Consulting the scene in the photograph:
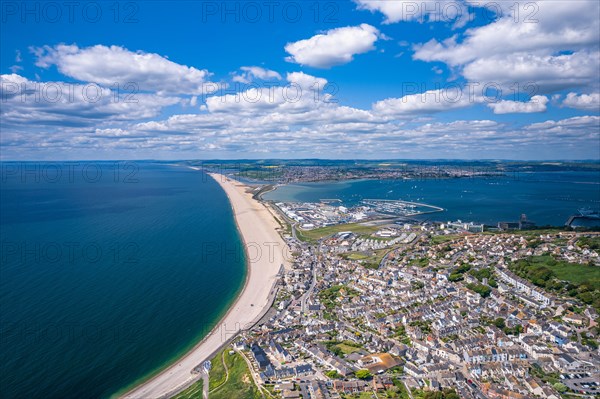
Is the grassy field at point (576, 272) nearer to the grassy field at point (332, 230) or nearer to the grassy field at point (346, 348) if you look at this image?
the grassy field at point (346, 348)

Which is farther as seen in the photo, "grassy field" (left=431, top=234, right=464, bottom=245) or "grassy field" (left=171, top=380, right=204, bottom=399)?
"grassy field" (left=431, top=234, right=464, bottom=245)

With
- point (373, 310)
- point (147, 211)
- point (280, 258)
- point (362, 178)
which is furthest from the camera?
point (362, 178)

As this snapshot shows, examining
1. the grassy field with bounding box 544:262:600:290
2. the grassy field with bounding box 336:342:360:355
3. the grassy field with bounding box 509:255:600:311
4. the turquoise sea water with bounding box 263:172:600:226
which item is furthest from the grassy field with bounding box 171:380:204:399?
the turquoise sea water with bounding box 263:172:600:226

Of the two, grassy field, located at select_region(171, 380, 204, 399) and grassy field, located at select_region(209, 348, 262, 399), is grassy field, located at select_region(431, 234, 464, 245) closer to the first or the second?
grassy field, located at select_region(209, 348, 262, 399)

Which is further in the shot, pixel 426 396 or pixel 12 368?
pixel 12 368

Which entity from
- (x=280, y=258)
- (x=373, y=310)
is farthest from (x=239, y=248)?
(x=373, y=310)

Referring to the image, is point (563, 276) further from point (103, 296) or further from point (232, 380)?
point (103, 296)

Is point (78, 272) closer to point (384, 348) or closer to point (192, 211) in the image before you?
point (384, 348)
